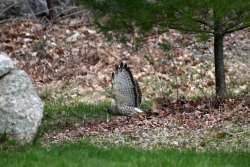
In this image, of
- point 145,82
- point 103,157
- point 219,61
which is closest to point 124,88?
point 219,61

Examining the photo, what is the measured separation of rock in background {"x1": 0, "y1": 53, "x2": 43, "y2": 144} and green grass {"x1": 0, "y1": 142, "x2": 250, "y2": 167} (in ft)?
1.44

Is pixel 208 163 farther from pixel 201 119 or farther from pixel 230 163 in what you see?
pixel 201 119

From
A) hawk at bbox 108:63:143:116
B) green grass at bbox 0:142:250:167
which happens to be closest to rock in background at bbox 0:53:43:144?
green grass at bbox 0:142:250:167

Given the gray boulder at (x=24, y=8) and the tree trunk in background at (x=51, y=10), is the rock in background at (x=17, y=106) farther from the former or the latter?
the tree trunk in background at (x=51, y=10)

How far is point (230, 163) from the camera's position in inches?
245

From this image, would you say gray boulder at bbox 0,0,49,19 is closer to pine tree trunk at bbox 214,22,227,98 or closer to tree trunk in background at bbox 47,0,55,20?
tree trunk in background at bbox 47,0,55,20

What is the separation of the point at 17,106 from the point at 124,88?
2.24 metres

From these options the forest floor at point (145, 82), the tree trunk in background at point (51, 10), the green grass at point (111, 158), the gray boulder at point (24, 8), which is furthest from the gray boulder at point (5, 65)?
the tree trunk in background at point (51, 10)

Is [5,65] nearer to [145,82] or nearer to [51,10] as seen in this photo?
[145,82]

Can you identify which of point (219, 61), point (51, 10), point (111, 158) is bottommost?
point (111, 158)

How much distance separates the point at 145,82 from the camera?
14.0 m

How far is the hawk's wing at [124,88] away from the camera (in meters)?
9.48

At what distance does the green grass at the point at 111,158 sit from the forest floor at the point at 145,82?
484 millimetres

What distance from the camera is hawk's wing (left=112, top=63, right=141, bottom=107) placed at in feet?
31.1
